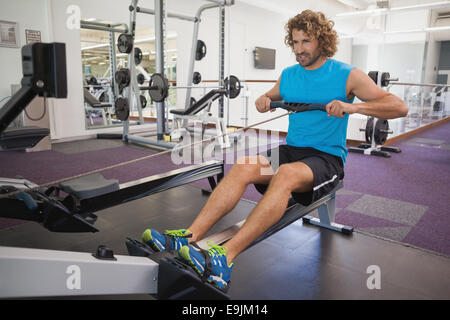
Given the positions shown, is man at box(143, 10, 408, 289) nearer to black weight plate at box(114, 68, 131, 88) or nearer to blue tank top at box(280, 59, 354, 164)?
blue tank top at box(280, 59, 354, 164)

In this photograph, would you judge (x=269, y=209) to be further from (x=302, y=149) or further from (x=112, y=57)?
(x=112, y=57)

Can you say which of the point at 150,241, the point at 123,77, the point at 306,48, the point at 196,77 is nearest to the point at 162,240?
the point at 150,241

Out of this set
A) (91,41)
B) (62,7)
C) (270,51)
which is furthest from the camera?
(270,51)

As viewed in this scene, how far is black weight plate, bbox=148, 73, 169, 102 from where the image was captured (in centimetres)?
377

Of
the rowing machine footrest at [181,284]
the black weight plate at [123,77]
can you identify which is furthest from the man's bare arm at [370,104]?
the black weight plate at [123,77]

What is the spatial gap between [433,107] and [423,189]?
4.66 meters

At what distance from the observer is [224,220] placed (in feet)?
7.20

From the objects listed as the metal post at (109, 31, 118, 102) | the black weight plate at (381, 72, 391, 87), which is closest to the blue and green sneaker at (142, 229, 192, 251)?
the black weight plate at (381, 72, 391, 87)

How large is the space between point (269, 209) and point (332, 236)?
81 cm

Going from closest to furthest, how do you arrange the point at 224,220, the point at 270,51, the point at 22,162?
the point at 224,220 < the point at 22,162 < the point at 270,51
